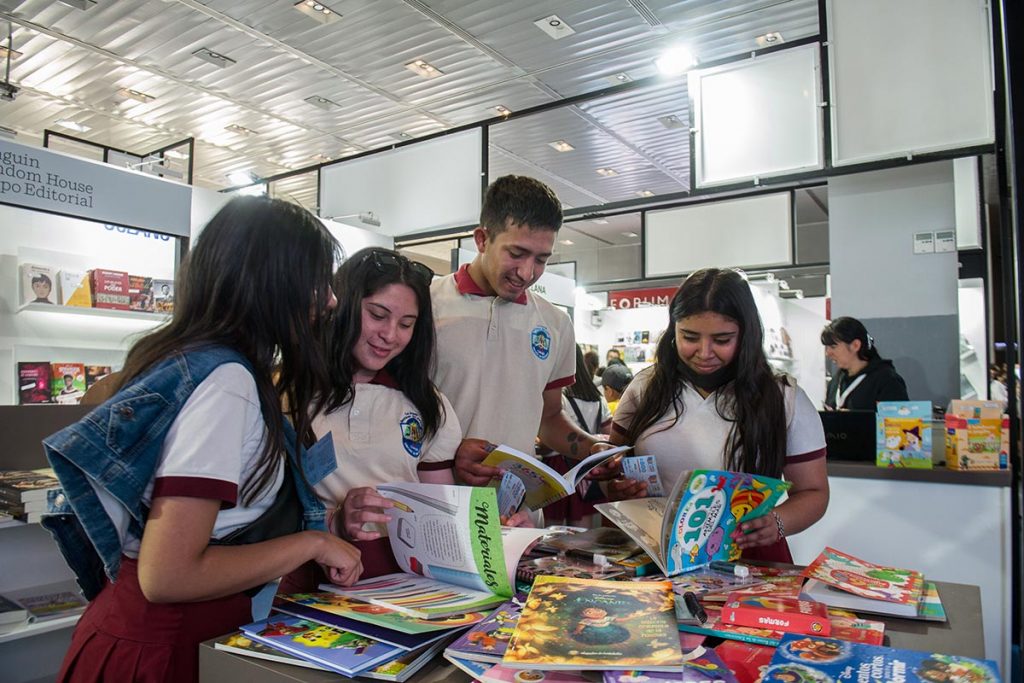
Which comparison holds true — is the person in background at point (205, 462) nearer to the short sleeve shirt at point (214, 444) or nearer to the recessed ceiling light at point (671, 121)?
the short sleeve shirt at point (214, 444)

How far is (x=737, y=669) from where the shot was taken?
0.88 m

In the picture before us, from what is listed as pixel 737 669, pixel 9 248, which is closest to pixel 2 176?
pixel 9 248

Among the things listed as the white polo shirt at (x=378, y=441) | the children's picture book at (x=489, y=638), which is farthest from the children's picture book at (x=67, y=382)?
the children's picture book at (x=489, y=638)

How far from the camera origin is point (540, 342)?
222 cm

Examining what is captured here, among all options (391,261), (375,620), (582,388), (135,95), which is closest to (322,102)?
(135,95)

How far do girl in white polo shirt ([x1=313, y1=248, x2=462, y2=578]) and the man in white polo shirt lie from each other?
0.26 meters

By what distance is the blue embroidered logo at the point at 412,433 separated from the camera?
166 cm

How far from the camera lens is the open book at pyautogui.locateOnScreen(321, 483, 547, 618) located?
1104 mm

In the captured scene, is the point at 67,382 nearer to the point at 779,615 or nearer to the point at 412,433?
the point at 412,433

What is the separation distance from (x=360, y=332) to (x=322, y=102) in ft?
20.7

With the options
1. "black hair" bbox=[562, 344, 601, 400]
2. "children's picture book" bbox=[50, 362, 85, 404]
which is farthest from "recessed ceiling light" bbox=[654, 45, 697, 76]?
"children's picture book" bbox=[50, 362, 85, 404]

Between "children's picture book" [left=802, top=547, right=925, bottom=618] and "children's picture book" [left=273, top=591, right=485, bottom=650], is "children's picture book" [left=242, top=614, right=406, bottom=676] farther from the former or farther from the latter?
"children's picture book" [left=802, top=547, right=925, bottom=618]

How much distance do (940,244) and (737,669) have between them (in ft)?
12.8

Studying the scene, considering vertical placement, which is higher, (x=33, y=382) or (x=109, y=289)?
(x=109, y=289)
